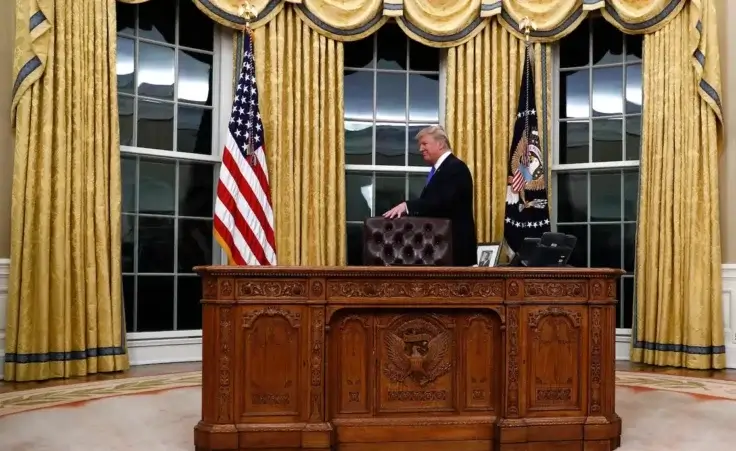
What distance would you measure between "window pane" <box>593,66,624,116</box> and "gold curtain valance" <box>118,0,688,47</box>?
49 centimetres

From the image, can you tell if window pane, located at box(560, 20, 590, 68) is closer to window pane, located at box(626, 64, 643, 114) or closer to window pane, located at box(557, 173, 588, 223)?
window pane, located at box(626, 64, 643, 114)

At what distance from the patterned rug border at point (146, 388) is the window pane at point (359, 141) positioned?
2.41 meters

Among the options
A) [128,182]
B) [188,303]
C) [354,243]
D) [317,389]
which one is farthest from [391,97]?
[317,389]

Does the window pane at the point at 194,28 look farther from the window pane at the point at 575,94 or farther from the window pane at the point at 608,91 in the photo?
the window pane at the point at 608,91

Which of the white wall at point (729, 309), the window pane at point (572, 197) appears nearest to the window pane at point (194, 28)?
the window pane at point (572, 197)

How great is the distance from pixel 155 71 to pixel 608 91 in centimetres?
403

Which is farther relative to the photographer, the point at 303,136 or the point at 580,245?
the point at 580,245

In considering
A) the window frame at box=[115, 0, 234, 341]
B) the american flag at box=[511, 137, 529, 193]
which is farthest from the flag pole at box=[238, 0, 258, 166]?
the american flag at box=[511, 137, 529, 193]

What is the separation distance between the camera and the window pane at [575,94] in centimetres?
698

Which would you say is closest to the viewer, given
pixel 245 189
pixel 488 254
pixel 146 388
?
pixel 146 388

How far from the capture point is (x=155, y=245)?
20.5 feet

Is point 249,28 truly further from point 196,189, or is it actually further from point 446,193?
point 446,193

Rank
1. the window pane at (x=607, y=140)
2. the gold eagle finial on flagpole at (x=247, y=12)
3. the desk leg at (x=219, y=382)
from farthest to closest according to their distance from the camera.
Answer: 1. the window pane at (x=607, y=140)
2. the gold eagle finial on flagpole at (x=247, y=12)
3. the desk leg at (x=219, y=382)

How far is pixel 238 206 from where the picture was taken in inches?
223
